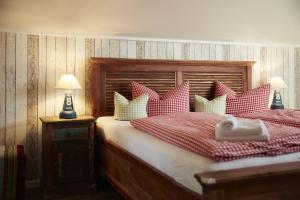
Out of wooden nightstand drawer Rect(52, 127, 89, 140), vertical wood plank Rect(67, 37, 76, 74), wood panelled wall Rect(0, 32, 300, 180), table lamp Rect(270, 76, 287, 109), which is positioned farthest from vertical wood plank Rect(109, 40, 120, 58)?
table lamp Rect(270, 76, 287, 109)

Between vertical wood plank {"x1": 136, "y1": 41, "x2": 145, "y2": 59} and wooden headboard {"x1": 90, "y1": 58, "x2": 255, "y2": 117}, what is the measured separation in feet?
0.54

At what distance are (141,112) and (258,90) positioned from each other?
156cm

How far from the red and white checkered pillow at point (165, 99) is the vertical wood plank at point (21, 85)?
1.15 m

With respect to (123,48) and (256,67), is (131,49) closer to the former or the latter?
(123,48)

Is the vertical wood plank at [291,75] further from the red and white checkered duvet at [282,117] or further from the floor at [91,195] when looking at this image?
the floor at [91,195]

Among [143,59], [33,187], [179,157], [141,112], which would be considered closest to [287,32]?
[143,59]

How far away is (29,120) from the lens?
352cm

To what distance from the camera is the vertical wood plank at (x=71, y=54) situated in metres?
3.63

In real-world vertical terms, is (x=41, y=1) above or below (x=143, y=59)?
above

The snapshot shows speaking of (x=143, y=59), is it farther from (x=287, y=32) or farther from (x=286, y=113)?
(x=287, y=32)

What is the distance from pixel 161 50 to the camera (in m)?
4.09

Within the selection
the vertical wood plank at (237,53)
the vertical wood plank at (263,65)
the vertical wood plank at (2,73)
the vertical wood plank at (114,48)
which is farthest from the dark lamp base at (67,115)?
the vertical wood plank at (263,65)

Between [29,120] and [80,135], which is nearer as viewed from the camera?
[80,135]

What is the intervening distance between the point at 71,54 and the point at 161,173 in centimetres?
207
